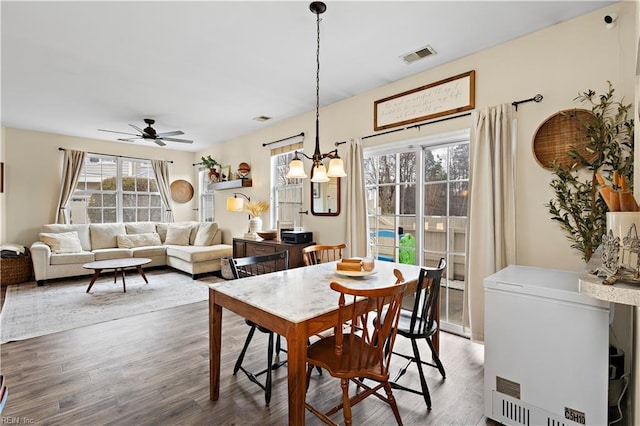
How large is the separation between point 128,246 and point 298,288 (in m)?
5.59

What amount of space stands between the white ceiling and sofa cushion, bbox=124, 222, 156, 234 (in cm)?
277

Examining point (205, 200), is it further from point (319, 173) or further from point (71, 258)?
point (319, 173)

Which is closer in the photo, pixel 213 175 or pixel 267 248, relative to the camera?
pixel 267 248

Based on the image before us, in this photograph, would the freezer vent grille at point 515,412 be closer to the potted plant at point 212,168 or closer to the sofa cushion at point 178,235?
the potted plant at point 212,168

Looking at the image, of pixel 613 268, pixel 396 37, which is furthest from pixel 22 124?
pixel 613 268

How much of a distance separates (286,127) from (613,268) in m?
4.63

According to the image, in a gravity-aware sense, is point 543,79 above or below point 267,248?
above

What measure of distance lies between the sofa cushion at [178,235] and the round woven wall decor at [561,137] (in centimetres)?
637

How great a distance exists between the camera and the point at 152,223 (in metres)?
6.95

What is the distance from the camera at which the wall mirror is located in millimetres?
4238

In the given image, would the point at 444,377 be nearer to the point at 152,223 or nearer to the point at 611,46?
the point at 611,46

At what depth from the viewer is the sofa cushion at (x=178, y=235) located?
671 centimetres

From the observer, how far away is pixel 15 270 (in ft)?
16.7

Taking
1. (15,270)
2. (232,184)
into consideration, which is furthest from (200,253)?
(15,270)
